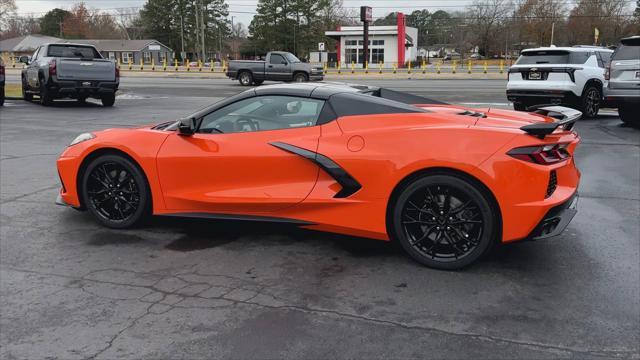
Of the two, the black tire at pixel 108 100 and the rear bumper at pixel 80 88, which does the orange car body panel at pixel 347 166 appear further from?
the black tire at pixel 108 100

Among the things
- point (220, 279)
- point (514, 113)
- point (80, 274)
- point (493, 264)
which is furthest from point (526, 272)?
point (80, 274)

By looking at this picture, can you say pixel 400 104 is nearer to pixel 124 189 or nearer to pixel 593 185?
pixel 124 189

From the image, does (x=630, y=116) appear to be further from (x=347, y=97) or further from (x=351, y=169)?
(x=351, y=169)

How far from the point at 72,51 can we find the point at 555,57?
44.2 ft

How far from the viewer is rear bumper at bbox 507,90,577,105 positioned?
1342 cm

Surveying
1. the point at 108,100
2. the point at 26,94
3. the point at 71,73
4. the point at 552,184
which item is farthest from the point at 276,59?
the point at 552,184

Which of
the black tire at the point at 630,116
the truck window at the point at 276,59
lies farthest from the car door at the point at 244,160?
the truck window at the point at 276,59

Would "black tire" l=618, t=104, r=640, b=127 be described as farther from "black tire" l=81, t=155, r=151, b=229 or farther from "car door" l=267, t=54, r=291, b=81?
"car door" l=267, t=54, r=291, b=81

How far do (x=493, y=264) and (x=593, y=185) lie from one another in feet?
11.6

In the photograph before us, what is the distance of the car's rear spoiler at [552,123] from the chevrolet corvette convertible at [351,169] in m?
0.01

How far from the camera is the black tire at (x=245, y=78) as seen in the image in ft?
93.8

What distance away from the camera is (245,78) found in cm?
2872

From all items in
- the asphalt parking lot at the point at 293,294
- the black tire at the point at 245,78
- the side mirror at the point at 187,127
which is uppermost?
the black tire at the point at 245,78

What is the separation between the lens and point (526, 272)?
4.25 m
